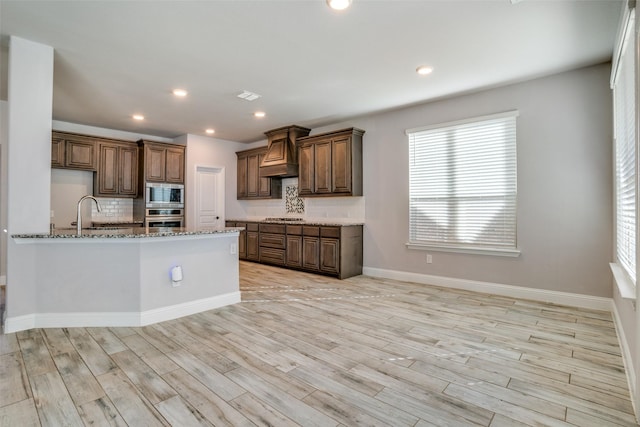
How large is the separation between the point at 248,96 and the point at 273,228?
2.55m

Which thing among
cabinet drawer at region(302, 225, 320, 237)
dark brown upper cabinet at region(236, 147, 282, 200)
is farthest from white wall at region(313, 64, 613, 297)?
dark brown upper cabinet at region(236, 147, 282, 200)

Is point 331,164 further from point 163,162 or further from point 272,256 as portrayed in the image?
point 163,162

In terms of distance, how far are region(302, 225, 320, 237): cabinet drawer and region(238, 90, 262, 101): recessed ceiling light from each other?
7.21 feet

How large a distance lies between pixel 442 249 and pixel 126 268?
3.86m

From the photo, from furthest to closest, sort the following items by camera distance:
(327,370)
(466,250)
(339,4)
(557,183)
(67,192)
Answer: (67,192)
(466,250)
(557,183)
(339,4)
(327,370)

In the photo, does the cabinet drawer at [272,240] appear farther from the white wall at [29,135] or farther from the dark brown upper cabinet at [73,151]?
the white wall at [29,135]

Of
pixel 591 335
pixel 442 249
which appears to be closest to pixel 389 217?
pixel 442 249

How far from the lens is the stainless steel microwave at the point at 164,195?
5.98 meters

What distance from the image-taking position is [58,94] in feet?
13.9

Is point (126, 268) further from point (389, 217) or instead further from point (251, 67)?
point (389, 217)

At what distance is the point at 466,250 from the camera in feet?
14.1

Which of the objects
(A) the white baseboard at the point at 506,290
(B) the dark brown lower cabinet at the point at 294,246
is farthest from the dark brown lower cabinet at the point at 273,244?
(A) the white baseboard at the point at 506,290

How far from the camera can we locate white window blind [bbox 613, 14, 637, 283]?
2211mm

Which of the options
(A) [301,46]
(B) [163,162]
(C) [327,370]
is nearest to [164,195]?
(B) [163,162]
